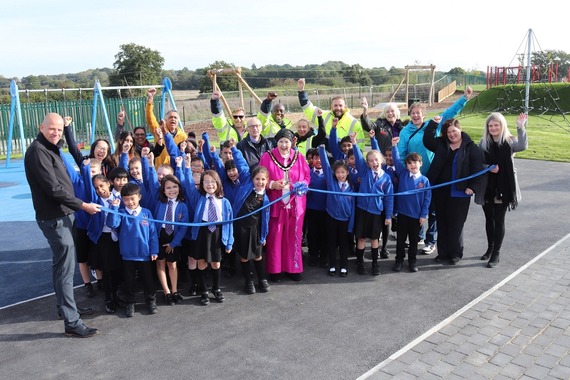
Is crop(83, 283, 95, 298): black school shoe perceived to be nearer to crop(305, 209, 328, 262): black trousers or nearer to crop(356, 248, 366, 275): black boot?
crop(305, 209, 328, 262): black trousers

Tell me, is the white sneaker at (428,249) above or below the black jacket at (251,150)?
below

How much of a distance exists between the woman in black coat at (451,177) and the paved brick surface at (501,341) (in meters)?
0.92

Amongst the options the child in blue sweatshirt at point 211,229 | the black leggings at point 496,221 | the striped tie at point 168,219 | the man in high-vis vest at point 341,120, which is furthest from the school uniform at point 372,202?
the striped tie at point 168,219

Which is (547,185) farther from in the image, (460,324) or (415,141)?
(460,324)

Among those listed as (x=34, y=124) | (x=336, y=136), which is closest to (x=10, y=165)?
(x=34, y=124)

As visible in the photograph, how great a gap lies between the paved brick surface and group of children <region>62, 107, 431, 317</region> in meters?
1.29

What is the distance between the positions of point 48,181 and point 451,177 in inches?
177

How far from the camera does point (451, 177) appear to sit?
6199 mm

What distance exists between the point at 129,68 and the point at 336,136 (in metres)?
33.1

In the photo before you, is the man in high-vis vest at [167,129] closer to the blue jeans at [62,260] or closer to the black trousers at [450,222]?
the blue jeans at [62,260]

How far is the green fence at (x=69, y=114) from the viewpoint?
1761cm

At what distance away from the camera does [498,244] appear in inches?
240

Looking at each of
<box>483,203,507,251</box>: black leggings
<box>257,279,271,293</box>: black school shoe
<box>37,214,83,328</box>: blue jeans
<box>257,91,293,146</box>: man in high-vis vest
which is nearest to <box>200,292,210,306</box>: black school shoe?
<box>257,279,271,293</box>: black school shoe

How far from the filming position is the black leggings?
611 centimetres
